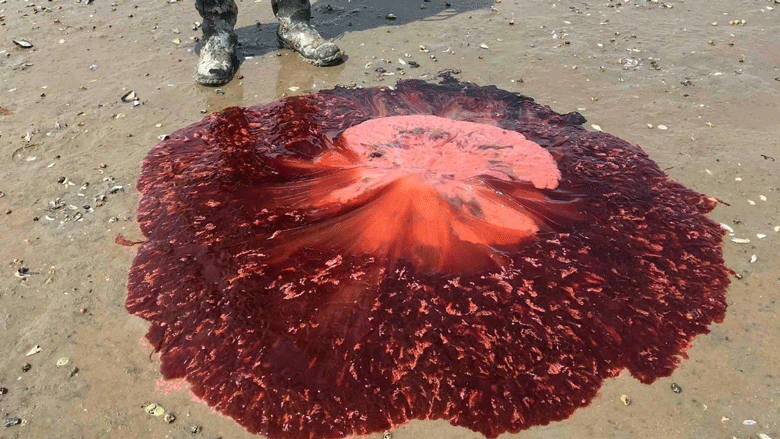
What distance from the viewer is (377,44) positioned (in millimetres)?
4965

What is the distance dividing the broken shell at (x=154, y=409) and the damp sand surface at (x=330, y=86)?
2 cm

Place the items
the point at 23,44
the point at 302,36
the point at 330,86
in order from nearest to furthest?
the point at 330,86 → the point at 302,36 → the point at 23,44

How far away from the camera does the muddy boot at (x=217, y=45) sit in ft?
14.3

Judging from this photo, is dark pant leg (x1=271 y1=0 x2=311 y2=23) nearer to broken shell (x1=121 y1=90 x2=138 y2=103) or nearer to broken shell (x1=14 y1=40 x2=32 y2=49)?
broken shell (x1=121 y1=90 x2=138 y2=103)

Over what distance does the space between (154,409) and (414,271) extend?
1274mm

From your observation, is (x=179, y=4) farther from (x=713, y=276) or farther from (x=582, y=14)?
(x=713, y=276)

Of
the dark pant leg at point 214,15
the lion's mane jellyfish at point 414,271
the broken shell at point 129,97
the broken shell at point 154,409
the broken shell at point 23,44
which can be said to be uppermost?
the dark pant leg at point 214,15

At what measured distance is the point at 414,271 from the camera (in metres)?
2.63

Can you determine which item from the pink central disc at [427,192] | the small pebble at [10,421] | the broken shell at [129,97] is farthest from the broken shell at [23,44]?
the small pebble at [10,421]

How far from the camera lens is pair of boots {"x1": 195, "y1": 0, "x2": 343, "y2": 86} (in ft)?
14.4

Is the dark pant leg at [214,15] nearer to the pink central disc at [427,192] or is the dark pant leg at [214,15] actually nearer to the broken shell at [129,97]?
the broken shell at [129,97]

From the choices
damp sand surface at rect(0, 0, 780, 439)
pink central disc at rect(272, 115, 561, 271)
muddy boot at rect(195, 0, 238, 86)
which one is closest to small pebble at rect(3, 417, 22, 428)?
damp sand surface at rect(0, 0, 780, 439)

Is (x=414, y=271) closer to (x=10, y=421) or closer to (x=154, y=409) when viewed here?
(x=154, y=409)

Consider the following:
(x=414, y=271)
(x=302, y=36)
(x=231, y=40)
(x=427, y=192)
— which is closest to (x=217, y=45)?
(x=231, y=40)
